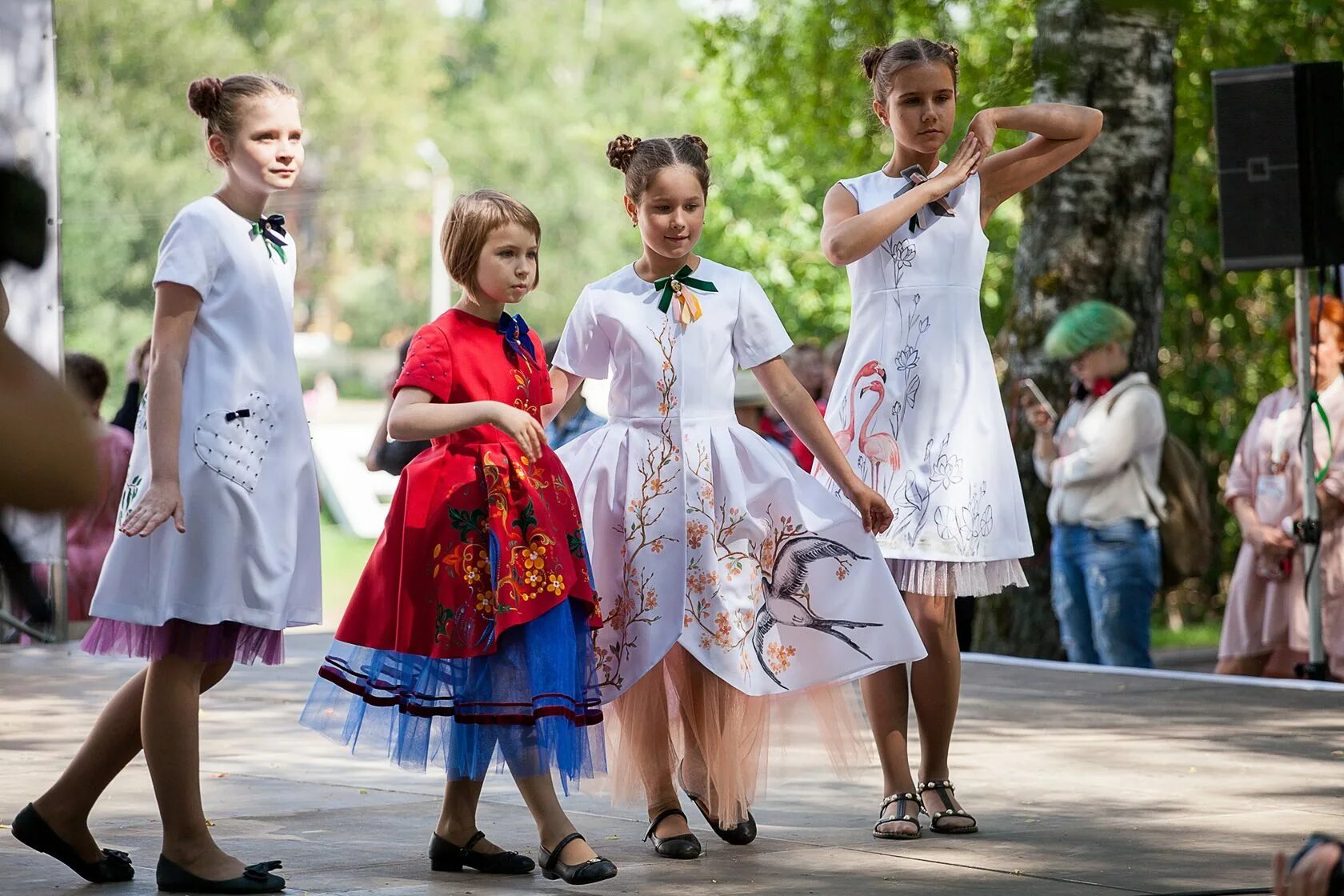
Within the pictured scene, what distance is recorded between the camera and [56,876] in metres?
3.58

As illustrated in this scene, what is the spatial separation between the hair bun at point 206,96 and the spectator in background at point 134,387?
184 inches

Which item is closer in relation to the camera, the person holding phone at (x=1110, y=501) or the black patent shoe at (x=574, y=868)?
the black patent shoe at (x=574, y=868)

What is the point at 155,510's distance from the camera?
3248mm

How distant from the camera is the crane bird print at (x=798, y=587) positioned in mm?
3965

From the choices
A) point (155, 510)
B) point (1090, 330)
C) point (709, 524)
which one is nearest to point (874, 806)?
point (709, 524)

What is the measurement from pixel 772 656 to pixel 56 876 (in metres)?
1.57

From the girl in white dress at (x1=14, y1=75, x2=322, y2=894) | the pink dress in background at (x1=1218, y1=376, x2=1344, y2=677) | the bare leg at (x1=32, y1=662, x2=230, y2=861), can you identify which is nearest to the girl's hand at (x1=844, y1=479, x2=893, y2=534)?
the girl in white dress at (x1=14, y1=75, x2=322, y2=894)

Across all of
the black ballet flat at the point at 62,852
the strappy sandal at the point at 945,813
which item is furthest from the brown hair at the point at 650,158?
the black ballet flat at the point at 62,852

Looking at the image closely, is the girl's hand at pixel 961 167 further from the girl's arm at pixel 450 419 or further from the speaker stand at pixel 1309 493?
the speaker stand at pixel 1309 493

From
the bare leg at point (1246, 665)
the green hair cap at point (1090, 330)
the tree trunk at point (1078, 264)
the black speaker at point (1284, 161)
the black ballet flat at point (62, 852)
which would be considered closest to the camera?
the black ballet flat at point (62, 852)

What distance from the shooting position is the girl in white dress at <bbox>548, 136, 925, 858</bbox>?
3.87 metres

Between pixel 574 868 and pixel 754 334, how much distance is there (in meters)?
1.29

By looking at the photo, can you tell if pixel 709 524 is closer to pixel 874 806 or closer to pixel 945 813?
pixel 945 813

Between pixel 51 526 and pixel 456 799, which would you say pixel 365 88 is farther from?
pixel 51 526
